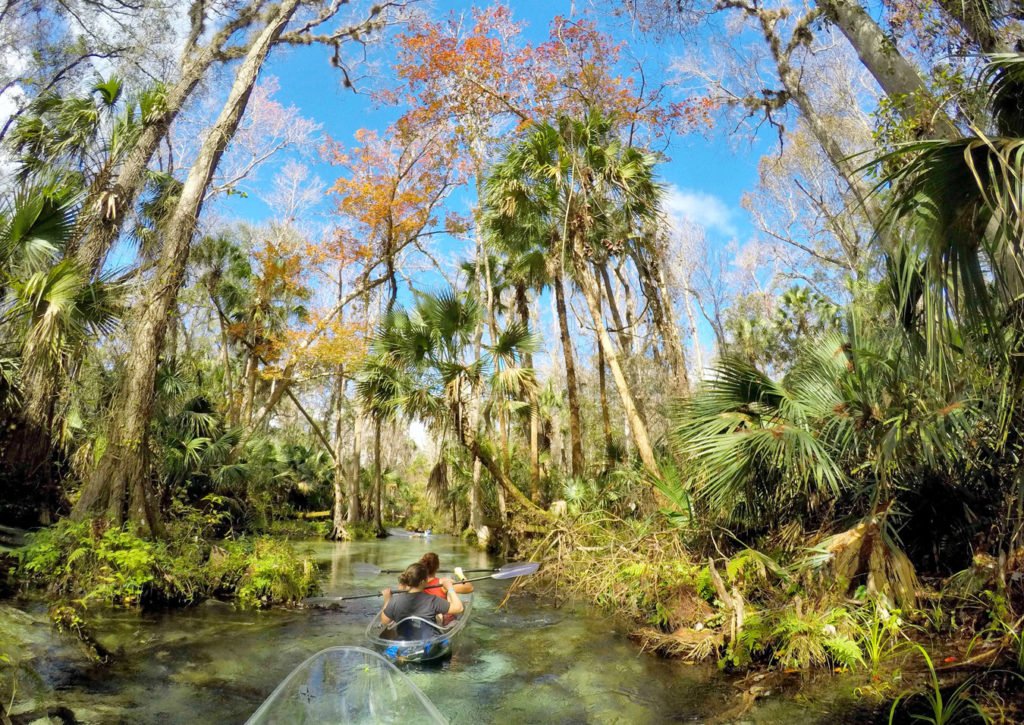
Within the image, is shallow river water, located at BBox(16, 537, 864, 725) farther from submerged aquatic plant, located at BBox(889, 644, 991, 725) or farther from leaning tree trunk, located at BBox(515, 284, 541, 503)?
leaning tree trunk, located at BBox(515, 284, 541, 503)

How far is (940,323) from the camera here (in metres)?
3.63

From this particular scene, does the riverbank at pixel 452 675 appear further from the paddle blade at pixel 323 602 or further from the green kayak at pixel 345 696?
the green kayak at pixel 345 696

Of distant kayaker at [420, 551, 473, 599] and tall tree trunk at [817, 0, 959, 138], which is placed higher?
tall tree trunk at [817, 0, 959, 138]

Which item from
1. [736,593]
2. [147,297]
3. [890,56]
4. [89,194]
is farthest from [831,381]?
[89,194]

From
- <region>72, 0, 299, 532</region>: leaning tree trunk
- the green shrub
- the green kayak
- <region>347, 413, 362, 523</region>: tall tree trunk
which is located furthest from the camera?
<region>347, 413, 362, 523</region>: tall tree trunk

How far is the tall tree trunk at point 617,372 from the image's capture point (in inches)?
410

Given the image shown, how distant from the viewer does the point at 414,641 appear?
6.30 m

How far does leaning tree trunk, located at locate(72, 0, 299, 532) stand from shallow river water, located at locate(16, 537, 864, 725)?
164cm

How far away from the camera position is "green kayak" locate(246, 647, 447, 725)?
2.34m

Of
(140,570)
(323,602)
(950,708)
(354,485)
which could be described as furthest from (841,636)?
(354,485)

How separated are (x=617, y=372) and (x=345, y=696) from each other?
9.34 metres

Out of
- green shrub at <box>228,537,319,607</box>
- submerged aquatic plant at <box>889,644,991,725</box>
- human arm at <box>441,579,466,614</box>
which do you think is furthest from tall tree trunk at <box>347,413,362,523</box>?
submerged aquatic plant at <box>889,644,991,725</box>

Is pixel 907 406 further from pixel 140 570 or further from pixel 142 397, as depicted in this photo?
pixel 142 397

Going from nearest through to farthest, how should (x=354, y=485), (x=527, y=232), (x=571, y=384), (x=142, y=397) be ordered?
(x=142, y=397)
(x=527, y=232)
(x=571, y=384)
(x=354, y=485)
